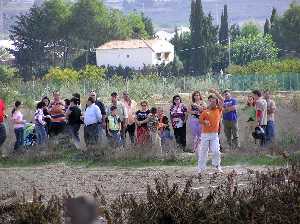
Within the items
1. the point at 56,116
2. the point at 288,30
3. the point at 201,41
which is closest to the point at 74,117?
the point at 56,116

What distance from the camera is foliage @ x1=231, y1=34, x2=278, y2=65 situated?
297 ft

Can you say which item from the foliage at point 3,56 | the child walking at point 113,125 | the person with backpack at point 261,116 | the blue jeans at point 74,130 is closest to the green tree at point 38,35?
the foliage at point 3,56

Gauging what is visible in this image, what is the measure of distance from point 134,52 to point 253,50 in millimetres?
18552

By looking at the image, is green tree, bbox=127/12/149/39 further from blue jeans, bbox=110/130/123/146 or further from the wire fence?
blue jeans, bbox=110/130/123/146

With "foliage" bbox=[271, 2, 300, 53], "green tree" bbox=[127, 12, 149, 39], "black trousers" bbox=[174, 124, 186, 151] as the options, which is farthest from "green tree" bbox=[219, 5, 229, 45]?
"black trousers" bbox=[174, 124, 186, 151]

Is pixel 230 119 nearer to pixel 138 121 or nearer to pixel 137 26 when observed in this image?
pixel 138 121

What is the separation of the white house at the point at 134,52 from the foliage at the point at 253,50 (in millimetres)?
13283

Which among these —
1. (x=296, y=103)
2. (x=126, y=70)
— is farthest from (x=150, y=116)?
(x=126, y=70)

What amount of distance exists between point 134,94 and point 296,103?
15.2m

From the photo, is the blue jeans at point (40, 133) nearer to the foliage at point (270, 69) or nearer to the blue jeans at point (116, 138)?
the blue jeans at point (116, 138)

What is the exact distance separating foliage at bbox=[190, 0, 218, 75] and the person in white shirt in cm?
7048

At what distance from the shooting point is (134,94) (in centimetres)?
4572

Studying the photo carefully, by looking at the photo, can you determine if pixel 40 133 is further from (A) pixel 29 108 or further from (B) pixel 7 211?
(A) pixel 29 108

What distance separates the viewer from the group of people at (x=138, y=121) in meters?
17.3
